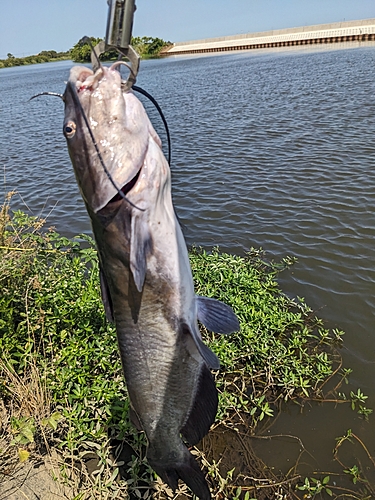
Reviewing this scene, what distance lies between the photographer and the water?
4.93 metres

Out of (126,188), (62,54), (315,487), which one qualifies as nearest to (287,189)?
(315,487)

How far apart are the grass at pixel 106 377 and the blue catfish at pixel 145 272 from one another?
3.73ft

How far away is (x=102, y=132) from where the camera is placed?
5.74 ft

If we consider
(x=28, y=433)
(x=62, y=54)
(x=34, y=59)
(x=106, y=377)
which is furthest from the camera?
(x=62, y=54)

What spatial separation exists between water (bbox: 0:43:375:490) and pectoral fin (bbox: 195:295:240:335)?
227 cm

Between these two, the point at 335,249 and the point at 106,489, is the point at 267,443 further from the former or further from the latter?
the point at 335,249

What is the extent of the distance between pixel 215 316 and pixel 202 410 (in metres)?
0.61

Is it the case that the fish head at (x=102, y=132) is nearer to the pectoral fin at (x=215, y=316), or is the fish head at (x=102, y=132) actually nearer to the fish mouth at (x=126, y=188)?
the fish mouth at (x=126, y=188)

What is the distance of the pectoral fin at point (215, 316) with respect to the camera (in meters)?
2.18

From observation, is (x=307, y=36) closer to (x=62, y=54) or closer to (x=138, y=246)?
(x=138, y=246)

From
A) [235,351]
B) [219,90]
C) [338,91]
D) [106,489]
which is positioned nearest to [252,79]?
[219,90]

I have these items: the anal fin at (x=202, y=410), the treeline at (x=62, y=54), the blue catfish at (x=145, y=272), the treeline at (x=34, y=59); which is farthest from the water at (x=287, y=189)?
the treeline at (x=34, y=59)

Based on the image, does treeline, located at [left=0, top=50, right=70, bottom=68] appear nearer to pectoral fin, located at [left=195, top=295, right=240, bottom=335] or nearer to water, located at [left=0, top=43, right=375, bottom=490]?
water, located at [left=0, top=43, right=375, bottom=490]

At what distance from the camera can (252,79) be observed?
2634cm
